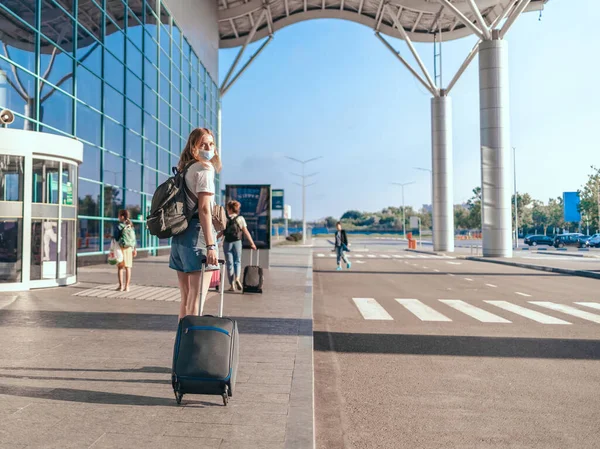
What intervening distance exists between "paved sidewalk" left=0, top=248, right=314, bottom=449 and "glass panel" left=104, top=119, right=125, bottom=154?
45.3ft

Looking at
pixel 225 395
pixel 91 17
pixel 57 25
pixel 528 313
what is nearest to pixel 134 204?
pixel 91 17

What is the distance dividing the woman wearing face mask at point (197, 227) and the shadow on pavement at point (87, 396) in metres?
0.75

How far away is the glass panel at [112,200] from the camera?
21625 millimetres

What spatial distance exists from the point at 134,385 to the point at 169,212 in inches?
59.4

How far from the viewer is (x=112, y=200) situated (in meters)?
22.3

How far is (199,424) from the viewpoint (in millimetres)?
3631

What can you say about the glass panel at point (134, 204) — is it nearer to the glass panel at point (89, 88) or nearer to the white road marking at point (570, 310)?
the glass panel at point (89, 88)

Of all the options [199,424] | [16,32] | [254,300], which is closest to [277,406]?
[199,424]

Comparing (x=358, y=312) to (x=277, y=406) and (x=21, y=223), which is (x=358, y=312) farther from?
(x=21, y=223)

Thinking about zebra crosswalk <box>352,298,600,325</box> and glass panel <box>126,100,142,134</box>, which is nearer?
zebra crosswalk <box>352,298,600,325</box>

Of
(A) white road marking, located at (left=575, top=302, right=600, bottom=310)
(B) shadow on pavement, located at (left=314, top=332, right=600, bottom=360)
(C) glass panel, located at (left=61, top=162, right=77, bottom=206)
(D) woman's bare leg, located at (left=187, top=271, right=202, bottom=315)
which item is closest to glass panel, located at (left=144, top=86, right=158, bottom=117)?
(C) glass panel, located at (left=61, top=162, right=77, bottom=206)

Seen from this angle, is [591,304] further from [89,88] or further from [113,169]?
[113,169]

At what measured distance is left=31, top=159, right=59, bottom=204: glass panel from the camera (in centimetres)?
1195

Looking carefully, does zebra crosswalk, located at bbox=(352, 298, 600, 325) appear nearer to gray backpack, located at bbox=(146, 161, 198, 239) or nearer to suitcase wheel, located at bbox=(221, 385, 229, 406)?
suitcase wheel, located at bbox=(221, 385, 229, 406)
